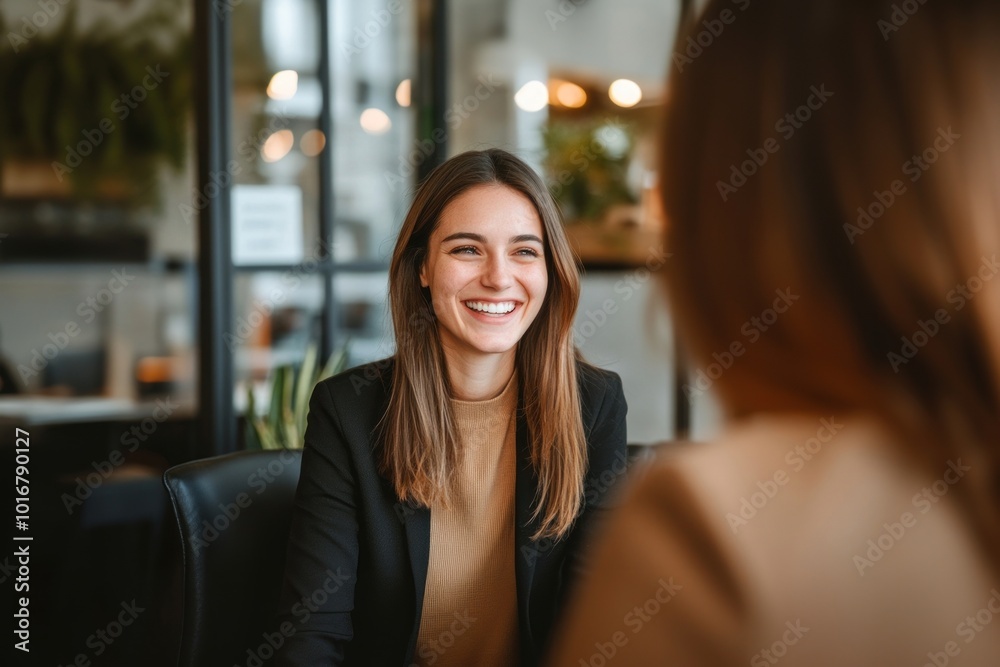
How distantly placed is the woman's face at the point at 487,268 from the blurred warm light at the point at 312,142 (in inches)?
66.7

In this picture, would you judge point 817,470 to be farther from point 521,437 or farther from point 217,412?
point 217,412

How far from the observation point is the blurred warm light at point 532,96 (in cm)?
462

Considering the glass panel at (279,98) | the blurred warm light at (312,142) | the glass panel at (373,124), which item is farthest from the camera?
the glass panel at (373,124)

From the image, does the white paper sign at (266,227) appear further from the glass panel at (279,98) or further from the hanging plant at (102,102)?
the hanging plant at (102,102)

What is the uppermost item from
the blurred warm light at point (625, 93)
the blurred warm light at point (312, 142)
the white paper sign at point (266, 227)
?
the blurred warm light at point (625, 93)

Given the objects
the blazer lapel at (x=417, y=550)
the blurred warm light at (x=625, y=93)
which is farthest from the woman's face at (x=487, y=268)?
the blurred warm light at (x=625, y=93)

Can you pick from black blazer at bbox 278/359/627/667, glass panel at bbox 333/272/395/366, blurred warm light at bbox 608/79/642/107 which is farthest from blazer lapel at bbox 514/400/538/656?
blurred warm light at bbox 608/79/642/107

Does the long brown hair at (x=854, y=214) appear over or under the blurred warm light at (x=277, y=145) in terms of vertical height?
under

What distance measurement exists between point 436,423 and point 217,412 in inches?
52.9

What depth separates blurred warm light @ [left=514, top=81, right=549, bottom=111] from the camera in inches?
182

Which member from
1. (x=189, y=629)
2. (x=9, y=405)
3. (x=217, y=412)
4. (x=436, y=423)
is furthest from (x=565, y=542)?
(x=9, y=405)

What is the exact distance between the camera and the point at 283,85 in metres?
4.16

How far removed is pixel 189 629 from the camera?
5.88 ft

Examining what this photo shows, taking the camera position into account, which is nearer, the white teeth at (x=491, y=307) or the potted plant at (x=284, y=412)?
the white teeth at (x=491, y=307)
